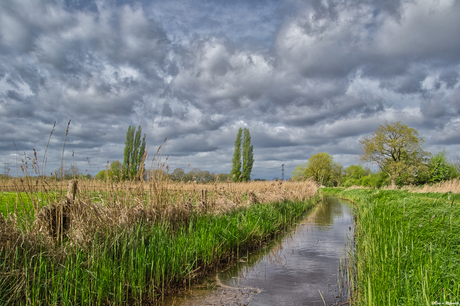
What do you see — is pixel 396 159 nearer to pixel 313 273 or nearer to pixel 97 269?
pixel 313 273

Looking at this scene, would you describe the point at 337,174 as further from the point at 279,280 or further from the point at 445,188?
the point at 279,280

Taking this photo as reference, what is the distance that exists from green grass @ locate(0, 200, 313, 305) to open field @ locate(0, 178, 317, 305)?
0.01m

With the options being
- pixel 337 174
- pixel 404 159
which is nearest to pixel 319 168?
pixel 337 174

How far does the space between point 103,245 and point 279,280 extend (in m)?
3.40

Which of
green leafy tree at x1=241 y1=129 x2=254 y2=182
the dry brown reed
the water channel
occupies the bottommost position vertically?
the water channel

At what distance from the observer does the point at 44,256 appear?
349cm

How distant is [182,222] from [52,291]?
3.25 m

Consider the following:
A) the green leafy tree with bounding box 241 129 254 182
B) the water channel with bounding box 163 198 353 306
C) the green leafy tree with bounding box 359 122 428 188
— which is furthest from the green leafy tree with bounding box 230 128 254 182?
the water channel with bounding box 163 198 353 306

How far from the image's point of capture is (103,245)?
415 centimetres

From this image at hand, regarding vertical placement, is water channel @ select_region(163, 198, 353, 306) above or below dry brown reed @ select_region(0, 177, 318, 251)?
below

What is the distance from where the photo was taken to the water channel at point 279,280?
4.39m

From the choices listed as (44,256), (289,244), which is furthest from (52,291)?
(289,244)

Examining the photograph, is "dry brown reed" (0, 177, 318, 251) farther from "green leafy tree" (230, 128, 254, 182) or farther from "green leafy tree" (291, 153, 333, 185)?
"green leafy tree" (291, 153, 333, 185)

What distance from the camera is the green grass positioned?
3.08 meters
